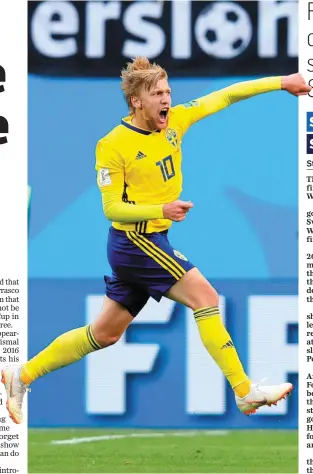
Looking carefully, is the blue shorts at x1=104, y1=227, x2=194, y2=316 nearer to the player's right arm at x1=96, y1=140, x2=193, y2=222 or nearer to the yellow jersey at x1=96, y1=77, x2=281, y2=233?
the yellow jersey at x1=96, y1=77, x2=281, y2=233

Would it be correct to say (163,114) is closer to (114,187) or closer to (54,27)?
(114,187)

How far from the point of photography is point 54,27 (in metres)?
8.84

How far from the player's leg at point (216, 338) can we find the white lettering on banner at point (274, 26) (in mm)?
2696

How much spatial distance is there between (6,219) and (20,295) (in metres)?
0.50

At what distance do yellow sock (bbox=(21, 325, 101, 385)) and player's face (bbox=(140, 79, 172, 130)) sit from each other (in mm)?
1222

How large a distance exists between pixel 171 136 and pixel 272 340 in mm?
2584

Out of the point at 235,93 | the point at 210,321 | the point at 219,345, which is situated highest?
the point at 235,93

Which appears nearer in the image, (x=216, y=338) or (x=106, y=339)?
A: (x=216, y=338)

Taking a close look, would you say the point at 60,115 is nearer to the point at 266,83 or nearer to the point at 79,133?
the point at 79,133

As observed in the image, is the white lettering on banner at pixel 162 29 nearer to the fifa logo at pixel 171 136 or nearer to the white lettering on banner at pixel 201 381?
the white lettering on banner at pixel 201 381

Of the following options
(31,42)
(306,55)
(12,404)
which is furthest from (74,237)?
(306,55)

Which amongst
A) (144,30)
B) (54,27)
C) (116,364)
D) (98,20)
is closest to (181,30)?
(144,30)

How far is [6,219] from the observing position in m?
7.34

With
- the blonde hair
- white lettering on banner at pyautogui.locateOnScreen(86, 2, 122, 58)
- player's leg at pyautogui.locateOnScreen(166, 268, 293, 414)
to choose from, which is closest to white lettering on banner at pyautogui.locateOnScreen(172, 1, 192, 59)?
white lettering on banner at pyautogui.locateOnScreen(86, 2, 122, 58)
